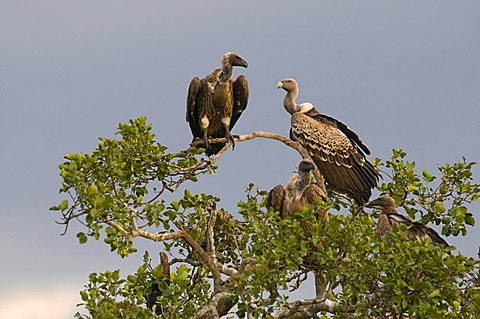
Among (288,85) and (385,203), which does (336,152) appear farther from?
(385,203)

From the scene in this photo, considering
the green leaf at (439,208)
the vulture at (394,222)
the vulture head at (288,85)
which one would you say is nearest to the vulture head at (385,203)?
the vulture at (394,222)

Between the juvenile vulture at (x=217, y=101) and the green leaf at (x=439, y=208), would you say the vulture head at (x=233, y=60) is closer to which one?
the juvenile vulture at (x=217, y=101)

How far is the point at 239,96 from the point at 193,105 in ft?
2.45

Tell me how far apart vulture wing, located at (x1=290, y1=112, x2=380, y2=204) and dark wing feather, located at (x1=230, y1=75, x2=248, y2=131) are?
0.80 metres

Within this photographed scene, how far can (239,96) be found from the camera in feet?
48.2

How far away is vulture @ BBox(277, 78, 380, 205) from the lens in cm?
1423

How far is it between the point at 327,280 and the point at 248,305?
2.65 feet

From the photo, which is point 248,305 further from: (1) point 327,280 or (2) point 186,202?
(2) point 186,202

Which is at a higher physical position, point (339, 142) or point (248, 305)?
point (339, 142)

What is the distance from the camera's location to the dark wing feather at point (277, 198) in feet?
37.2

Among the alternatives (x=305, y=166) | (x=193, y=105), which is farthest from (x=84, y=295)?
(x=193, y=105)

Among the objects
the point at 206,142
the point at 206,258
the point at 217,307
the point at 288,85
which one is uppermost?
the point at 288,85

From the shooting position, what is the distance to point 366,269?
927cm

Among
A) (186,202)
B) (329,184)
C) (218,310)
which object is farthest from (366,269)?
(329,184)
